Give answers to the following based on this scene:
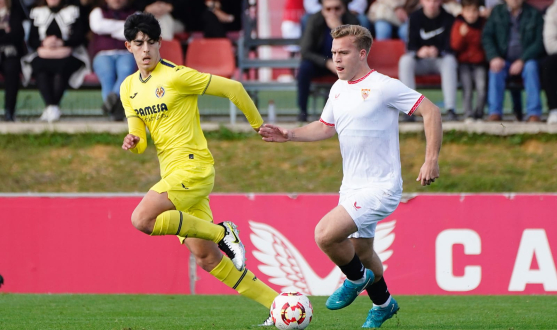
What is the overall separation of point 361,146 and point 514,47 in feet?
21.6

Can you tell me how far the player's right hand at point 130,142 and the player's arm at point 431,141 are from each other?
2.08m

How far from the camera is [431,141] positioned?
5.57 m

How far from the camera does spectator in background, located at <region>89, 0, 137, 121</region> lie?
11.6 metres

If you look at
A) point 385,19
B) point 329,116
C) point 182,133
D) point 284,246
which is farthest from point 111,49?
point 329,116

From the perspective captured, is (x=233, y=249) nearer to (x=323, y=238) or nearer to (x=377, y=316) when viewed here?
(x=323, y=238)

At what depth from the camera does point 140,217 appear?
6.11 meters

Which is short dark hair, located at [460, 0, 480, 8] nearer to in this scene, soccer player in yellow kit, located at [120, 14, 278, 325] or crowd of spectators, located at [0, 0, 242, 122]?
crowd of spectators, located at [0, 0, 242, 122]

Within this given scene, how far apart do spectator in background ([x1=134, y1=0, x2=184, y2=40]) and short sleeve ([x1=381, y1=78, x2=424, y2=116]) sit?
6751 millimetres

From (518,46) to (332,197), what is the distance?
420cm

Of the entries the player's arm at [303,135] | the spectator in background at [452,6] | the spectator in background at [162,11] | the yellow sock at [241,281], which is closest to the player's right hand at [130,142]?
the player's arm at [303,135]

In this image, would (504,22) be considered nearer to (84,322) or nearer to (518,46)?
(518,46)

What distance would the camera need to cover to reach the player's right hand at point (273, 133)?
6133mm

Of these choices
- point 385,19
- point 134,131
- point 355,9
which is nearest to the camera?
point 134,131

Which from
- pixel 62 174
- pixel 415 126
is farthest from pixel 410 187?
pixel 62 174
